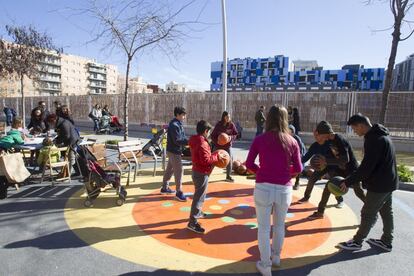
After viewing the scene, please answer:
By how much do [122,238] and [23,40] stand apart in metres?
17.3

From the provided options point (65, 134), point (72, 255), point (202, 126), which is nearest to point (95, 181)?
point (72, 255)

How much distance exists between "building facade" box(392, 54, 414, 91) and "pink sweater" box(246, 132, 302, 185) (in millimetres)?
82261

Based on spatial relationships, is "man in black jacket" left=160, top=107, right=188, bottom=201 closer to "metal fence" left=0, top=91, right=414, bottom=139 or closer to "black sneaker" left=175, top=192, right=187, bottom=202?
"black sneaker" left=175, top=192, right=187, bottom=202

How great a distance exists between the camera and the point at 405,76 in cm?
7875

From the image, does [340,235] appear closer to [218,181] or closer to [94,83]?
[218,181]

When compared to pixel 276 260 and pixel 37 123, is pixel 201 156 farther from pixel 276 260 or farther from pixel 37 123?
pixel 37 123

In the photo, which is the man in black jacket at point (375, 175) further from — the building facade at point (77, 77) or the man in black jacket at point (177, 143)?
the building facade at point (77, 77)

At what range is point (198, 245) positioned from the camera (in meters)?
4.52

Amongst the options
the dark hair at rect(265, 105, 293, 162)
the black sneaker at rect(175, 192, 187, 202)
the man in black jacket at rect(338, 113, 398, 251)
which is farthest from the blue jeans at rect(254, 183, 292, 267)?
the black sneaker at rect(175, 192, 187, 202)

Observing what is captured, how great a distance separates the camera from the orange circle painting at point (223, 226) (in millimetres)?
4445

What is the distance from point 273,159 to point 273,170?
123mm

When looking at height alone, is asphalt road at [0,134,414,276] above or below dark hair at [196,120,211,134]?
below

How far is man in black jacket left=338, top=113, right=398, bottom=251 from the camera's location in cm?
404

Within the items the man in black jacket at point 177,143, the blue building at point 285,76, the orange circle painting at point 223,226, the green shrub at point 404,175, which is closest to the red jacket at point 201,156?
the orange circle painting at point 223,226
